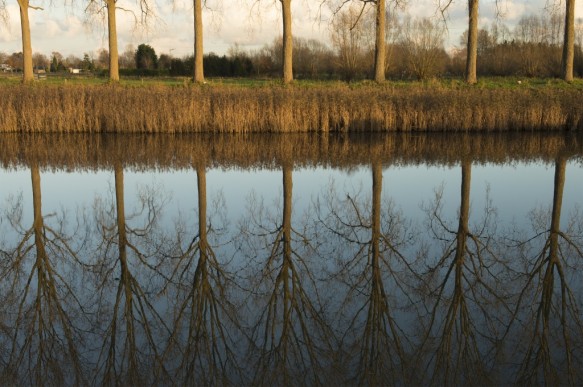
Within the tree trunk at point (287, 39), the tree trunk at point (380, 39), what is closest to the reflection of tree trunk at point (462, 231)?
the tree trunk at point (380, 39)

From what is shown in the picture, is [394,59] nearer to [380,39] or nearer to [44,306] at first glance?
[380,39]

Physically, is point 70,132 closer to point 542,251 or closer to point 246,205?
point 246,205

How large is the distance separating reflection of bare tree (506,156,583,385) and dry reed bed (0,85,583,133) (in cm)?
904

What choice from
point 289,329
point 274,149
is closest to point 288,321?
point 289,329

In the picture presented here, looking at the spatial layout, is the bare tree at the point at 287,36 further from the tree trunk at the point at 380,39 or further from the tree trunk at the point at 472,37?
the tree trunk at the point at 472,37

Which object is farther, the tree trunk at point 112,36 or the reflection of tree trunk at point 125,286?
the tree trunk at point 112,36

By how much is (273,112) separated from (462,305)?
36.9ft

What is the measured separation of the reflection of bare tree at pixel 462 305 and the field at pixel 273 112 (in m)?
8.81

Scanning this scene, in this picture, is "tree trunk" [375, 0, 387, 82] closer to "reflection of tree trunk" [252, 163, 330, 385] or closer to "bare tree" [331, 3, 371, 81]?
"bare tree" [331, 3, 371, 81]

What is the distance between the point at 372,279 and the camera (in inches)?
217

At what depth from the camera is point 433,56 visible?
1112 inches

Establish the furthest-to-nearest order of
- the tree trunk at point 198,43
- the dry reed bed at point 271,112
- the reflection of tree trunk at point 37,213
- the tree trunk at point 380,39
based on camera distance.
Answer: the tree trunk at point 198,43
the tree trunk at point 380,39
the dry reed bed at point 271,112
the reflection of tree trunk at point 37,213

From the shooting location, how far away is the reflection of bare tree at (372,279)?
13.3 feet

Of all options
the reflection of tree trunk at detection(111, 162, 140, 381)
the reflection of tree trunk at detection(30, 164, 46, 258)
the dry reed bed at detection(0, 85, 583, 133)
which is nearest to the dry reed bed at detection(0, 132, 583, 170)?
the dry reed bed at detection(0, 85, 583, 133)
